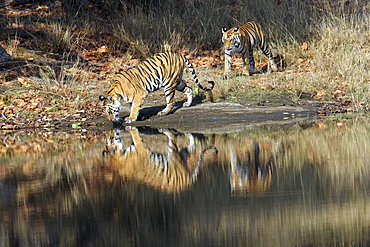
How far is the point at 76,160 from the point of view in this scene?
809 centimetres

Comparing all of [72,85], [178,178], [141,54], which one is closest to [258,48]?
[141,54]

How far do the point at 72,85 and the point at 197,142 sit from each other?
5490 millimetres

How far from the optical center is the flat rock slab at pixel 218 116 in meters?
11.3

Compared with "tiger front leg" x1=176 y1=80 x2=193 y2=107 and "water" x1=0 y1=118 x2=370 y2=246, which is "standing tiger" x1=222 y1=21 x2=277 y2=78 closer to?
"tiger front leg" x1=176 y1=80 x2=193 y2=107

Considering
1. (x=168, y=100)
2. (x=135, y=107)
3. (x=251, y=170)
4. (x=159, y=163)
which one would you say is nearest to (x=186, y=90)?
(x=168, y=100)

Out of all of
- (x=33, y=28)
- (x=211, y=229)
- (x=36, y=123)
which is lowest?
(x=211, y=229)

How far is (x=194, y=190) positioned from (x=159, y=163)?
5.09ft

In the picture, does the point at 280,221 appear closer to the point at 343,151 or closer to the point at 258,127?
the point at 343,151

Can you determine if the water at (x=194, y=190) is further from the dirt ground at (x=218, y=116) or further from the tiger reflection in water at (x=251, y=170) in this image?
the dirt ground at (x=218, y=116)

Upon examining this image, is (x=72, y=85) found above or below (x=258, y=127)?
above

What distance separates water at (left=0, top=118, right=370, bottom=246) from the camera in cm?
458

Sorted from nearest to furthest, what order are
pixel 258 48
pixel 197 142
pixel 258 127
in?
1. pixel 197 142
2. pixel 258 127
3. pixel 258 48

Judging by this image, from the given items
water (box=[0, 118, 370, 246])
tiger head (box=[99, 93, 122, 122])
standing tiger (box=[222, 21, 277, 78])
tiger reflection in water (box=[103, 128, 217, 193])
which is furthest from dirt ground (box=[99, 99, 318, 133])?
standing tiger (box=[222, 21, 277, 78])

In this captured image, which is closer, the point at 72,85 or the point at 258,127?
the point at 258,127
